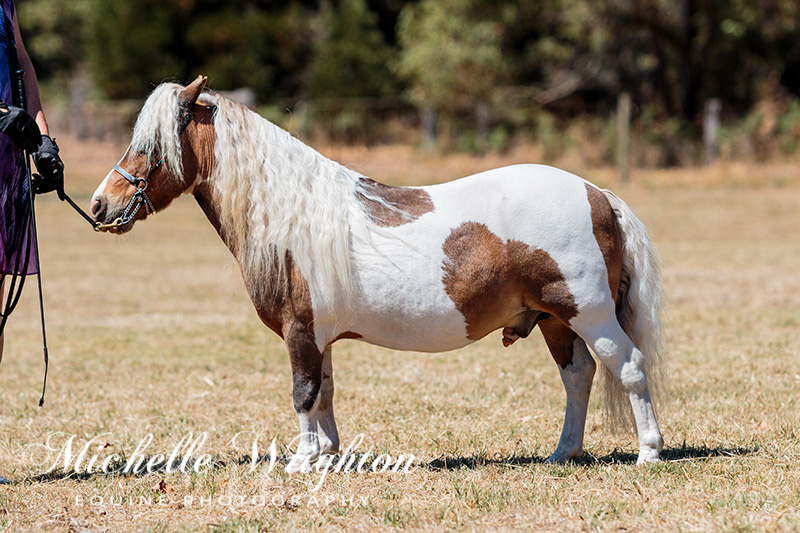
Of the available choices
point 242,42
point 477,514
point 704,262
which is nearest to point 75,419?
point 477,514

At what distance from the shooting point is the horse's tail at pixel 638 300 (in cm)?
439

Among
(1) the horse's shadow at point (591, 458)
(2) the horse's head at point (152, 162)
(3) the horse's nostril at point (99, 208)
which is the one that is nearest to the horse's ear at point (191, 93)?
(2) the horse's head at point (152, 162)

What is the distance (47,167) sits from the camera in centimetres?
429

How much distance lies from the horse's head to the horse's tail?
2.02 meters

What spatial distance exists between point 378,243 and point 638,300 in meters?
1.28

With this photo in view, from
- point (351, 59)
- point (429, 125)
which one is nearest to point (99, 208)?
point (429, 125)

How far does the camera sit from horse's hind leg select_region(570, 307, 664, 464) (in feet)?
14.0

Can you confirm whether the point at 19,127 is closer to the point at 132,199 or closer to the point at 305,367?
the point at 132,199

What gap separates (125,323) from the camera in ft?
30.9

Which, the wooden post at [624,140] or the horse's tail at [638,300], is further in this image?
the wooden post at [624,140]

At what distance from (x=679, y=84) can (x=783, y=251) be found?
12941 millimetres

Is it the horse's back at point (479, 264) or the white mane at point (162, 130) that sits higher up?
the white mane at point (162, 130)

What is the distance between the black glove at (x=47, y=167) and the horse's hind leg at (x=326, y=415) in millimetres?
1511

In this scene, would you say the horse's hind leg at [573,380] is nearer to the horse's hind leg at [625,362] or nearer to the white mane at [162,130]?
the horse's hind leg at [625,362]
